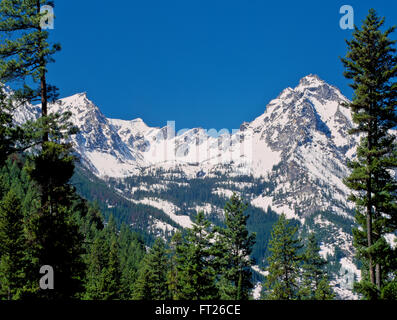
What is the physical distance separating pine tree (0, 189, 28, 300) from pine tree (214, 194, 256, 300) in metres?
20.5

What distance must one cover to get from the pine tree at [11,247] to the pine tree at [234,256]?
2045cm

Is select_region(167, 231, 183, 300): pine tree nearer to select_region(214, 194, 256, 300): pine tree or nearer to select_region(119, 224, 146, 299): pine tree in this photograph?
select_region(214, 194, 256, 300): pine tree

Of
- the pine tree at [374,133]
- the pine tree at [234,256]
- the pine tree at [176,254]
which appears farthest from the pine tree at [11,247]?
the pine tree at [374,133]

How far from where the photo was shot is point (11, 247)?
38031 millimetres

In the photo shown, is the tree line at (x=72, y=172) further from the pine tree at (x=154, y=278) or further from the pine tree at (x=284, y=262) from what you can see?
the pine tree at (x=154, y=278)

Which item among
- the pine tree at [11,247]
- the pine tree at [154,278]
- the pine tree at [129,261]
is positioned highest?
the pine tree at [11,247]

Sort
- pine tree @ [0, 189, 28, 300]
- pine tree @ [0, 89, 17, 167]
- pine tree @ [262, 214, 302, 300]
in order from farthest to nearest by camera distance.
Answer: pine tree @ [262, 214, 302, 300], pine tree @ [0, 189, 28, 300], pine tree @ [0, 89, 17, 167]

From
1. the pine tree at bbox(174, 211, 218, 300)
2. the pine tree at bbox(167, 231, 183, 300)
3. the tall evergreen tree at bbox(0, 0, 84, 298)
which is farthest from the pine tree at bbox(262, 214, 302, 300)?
the tall evergreen tree at bbox(0, 0, 84, 298)

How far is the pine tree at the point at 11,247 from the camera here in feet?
121

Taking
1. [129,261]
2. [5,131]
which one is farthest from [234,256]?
[129,261]

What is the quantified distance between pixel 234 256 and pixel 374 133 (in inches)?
823

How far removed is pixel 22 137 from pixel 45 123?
4.40 ft

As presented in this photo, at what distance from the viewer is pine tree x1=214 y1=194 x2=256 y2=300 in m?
38.1
